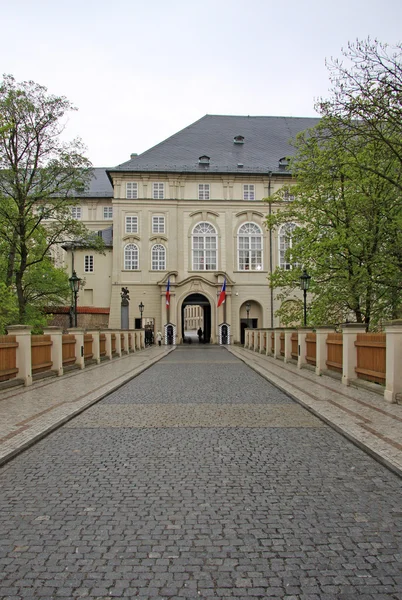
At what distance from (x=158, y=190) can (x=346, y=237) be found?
3736 centimetres

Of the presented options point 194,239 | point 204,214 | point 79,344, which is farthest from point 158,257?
point 79,344

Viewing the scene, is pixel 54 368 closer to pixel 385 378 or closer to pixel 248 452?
pixel 385 378

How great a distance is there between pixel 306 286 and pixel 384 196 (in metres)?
4.81

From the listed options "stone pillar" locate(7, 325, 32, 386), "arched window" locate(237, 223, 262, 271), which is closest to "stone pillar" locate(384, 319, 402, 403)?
"stone pillar" locate(7, 325, 32, 386)

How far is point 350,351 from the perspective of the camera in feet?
45.8

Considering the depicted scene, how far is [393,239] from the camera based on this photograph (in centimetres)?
2102

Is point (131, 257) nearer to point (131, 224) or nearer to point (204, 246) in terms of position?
point (131, 224)

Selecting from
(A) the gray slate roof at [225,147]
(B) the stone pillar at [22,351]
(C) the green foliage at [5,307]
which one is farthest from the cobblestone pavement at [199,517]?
(A) the gray slate roof at [225,147]

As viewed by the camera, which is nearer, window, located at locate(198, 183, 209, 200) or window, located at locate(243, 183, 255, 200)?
window, located at locate(198, 183, 209, 200)

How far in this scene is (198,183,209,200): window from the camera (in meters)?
58.0

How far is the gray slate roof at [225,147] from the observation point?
5822cm

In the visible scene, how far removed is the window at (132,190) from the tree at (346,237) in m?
31.5

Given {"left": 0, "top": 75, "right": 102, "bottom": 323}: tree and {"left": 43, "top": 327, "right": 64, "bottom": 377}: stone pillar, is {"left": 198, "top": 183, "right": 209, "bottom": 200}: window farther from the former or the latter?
{"left": 43, "top": 327, "right": 64, "bottom": 377}: stone pillar

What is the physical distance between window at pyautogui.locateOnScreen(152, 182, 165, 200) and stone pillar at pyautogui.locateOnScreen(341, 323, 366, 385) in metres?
45.8
